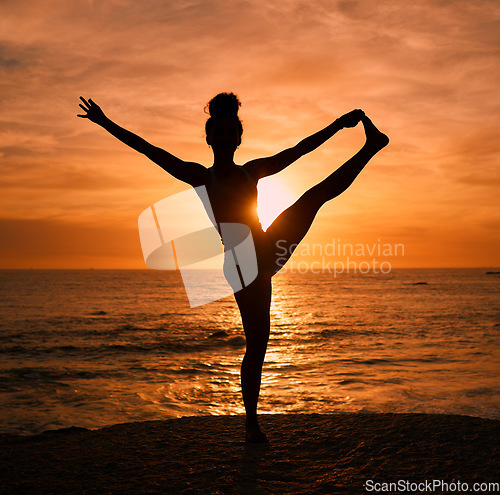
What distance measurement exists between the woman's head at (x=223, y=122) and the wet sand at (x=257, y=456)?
103 inches

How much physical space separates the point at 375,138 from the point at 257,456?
295cm

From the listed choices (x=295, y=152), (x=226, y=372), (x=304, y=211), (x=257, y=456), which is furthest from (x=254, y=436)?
(x=226, y=372)

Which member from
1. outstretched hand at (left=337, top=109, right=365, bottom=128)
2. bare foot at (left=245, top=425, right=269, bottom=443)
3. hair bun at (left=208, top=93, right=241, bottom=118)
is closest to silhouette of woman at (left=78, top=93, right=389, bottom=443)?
hair bun at (left=208, top=93, right=241, bottom=118)

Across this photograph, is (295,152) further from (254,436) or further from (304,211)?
(254,436)

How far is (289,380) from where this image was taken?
1086 cm

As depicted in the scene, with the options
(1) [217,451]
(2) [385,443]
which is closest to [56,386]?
(1) [217,451]

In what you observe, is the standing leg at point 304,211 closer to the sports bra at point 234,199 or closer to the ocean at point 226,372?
the sports bra at point 234,199

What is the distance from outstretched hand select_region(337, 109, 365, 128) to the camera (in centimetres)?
427

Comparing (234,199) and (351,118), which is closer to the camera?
(234,199)

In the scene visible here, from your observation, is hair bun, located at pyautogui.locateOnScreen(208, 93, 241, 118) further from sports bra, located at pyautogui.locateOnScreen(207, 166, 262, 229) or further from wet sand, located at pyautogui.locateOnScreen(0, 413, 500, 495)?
wet sand, located at pyautogui.locateOnScreen(0, 413, 500, 495)

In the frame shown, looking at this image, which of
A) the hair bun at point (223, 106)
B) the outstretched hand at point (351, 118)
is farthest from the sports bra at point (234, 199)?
the outstretched hand at point (351, 118)

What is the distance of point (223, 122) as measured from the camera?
12.7ft

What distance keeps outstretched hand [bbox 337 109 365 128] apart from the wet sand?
2896 mm

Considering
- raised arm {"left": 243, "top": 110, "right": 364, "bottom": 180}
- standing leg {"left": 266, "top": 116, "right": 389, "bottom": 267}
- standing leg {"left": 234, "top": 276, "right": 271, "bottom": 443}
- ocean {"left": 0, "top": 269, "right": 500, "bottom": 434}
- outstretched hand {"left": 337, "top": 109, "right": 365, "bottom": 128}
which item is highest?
outstretched hand {"left": 337, "top": 109, "right": 365, "bottom": 128}
